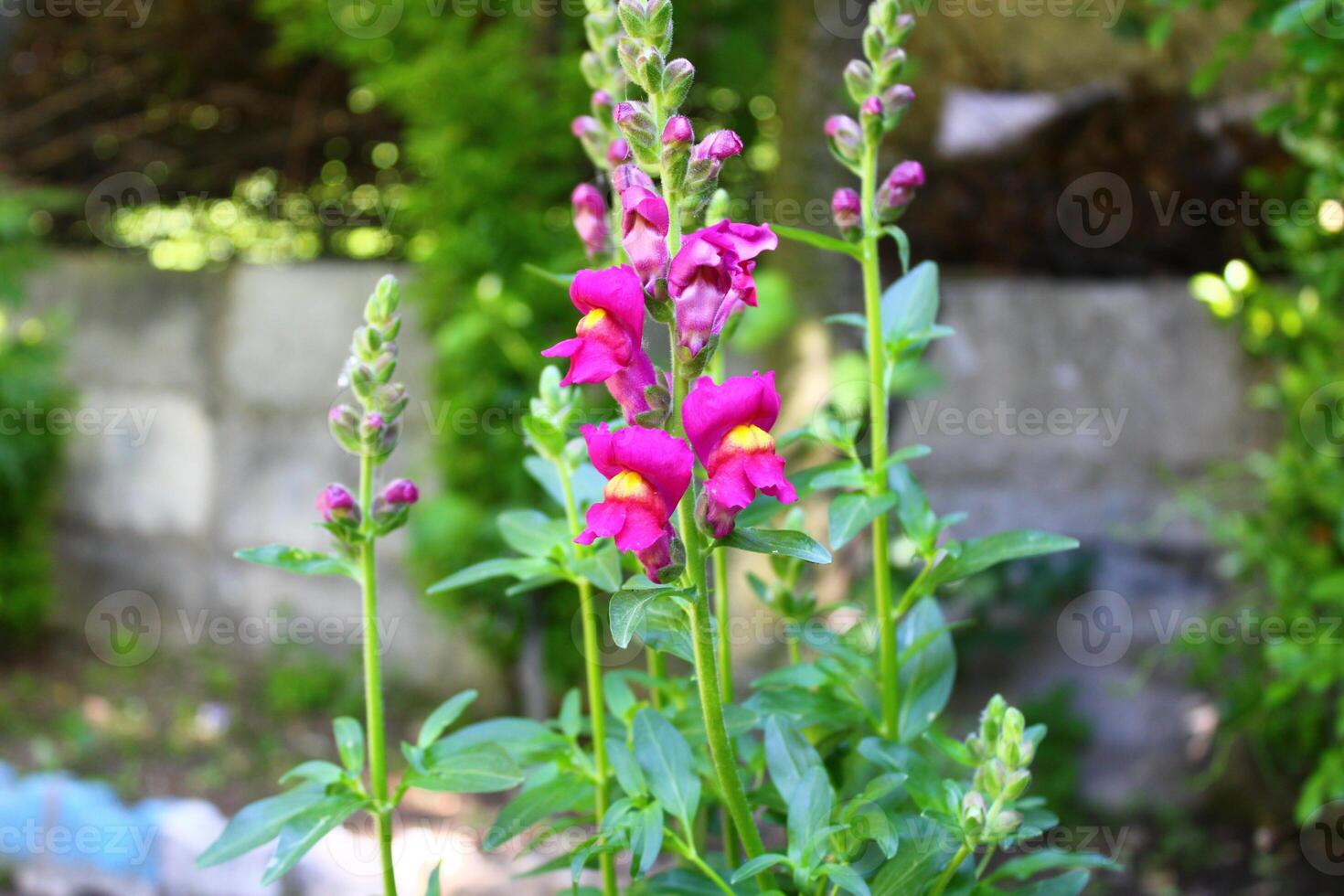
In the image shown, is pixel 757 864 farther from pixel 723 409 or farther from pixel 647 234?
pixel 647 234

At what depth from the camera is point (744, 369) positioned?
3.81 metres

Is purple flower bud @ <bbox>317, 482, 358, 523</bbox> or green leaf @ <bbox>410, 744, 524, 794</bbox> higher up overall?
purple flower bud @ <bbox>317, 482, 358, 523</bbox>

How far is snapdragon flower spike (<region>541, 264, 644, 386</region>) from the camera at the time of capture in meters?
0.98

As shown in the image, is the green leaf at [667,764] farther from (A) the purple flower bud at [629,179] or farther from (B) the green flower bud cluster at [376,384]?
(A) the purple flower bud at [629,179]

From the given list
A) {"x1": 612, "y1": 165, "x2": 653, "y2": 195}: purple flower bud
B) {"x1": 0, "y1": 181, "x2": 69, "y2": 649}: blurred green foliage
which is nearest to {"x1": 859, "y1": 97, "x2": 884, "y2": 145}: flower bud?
{"x1": 612, "y1": 165, "x2": 653, "y2": 195}: purple flower bud

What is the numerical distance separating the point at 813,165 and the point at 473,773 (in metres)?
2.53

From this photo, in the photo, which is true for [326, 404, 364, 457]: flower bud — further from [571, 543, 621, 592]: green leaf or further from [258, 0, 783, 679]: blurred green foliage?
[258, 0, 783, 679]: blurred green foliage

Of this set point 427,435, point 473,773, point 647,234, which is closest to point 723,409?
point 647,234

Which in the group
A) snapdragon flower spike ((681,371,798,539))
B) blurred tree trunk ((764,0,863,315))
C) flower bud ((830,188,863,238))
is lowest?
snapdragon flower spike ((681,371,798,539))

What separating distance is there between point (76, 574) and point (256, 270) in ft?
5.31

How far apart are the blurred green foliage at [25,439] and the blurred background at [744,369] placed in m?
0.02

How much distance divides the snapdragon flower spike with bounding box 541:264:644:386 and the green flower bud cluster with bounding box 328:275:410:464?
1.06ft

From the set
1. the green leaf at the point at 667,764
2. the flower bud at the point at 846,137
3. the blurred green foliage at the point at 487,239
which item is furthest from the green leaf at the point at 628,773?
the blurred green foliage at the point at 487,239

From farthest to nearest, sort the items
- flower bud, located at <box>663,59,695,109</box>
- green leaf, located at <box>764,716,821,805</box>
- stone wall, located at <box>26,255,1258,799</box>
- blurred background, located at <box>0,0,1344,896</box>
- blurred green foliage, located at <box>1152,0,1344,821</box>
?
stone wall, located at <box>26,255,1258,799</box> → blurred background, located at <box>0,0,1344,896</box> → blurred green foliage, located at <box>1152,0,1344,821</box> → green leaf, located at <box>764,716,821,805</box> → flower bud, located at <box>663,59,695,109</box>
